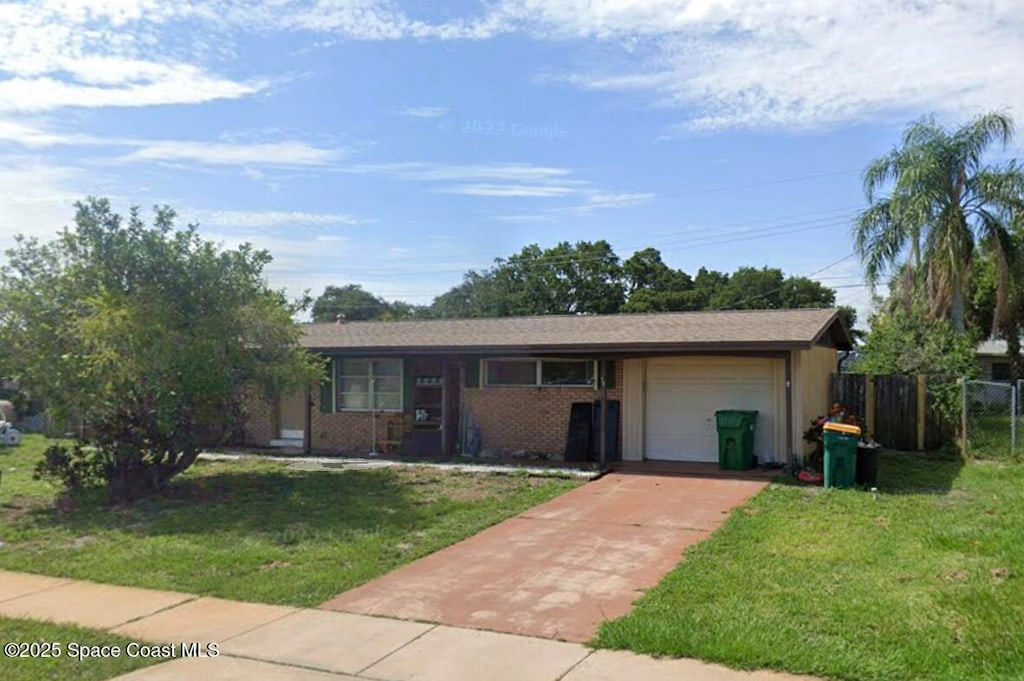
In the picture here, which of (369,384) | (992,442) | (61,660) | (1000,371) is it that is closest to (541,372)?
(369,384)

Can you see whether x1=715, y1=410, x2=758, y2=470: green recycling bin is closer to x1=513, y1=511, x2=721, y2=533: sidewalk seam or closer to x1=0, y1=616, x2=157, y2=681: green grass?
x1=513, y1=511, x2=721, y2=533: sidewalk seam

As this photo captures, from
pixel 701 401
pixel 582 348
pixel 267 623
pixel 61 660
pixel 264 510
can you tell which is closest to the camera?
pixel 61 660

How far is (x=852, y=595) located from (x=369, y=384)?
12498 mm

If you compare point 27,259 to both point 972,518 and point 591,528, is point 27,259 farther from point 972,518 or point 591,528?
point 972,518

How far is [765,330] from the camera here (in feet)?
43.5

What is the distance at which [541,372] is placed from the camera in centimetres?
1570

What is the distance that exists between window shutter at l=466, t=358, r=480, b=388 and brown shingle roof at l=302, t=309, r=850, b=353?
52cm

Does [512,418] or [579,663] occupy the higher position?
[512,418]

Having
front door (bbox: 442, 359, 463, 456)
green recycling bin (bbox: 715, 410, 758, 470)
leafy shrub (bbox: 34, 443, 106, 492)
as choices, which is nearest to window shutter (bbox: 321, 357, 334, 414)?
front door (bbox: 442, 359, 463, 456)

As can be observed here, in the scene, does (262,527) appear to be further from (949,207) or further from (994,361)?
(994,361)

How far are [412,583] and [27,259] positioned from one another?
26.6ft

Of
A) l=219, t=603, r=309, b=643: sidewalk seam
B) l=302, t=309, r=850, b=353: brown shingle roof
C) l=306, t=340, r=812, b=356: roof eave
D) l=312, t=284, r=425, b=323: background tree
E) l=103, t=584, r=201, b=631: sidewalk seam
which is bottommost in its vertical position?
l=103, t=584, r=201, b=631: sidewalk seam

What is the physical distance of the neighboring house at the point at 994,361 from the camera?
34750 millimetres

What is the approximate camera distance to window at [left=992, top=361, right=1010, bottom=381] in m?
35.9
